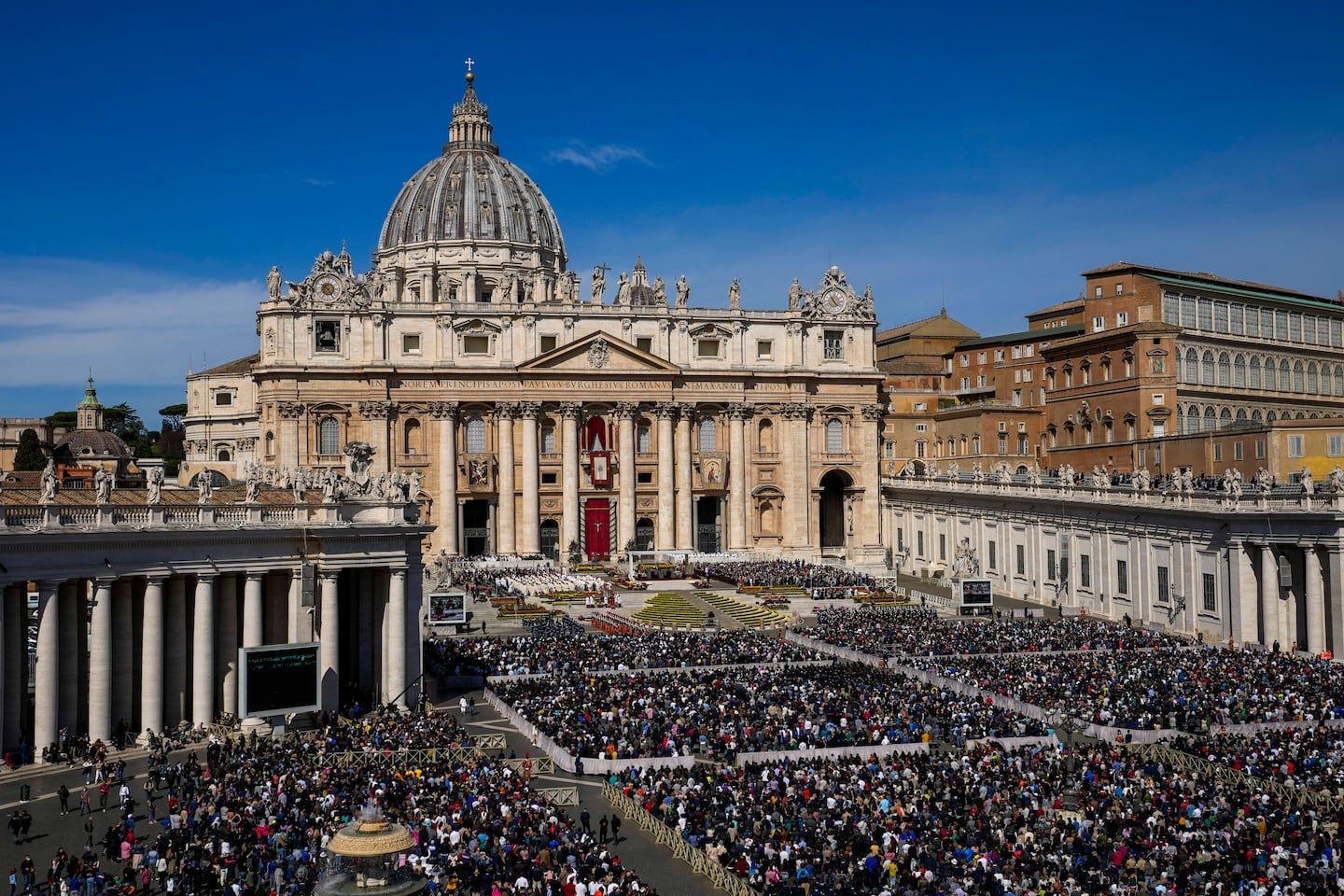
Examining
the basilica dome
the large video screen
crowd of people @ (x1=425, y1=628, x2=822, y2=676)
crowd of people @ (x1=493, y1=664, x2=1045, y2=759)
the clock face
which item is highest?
the basilica dome

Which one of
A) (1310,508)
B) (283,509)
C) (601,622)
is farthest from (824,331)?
(283,509)

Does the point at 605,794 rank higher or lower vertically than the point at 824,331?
lower

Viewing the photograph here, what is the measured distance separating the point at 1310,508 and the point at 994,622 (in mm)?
13845

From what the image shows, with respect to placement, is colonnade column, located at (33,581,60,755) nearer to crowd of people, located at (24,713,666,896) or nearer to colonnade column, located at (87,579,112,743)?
colonnade column, located at (87,579,112,743)

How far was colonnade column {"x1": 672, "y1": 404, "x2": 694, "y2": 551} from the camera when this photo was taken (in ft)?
310

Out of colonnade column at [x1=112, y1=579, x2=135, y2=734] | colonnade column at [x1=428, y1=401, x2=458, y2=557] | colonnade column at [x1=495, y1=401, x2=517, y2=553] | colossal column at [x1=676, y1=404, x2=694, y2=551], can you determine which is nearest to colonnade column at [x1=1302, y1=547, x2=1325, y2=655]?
colonnade column at [x1=112, y1=579, x2=135, y2=734]

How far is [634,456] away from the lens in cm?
9400

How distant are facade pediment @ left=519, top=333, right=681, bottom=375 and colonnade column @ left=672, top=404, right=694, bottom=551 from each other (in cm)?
377

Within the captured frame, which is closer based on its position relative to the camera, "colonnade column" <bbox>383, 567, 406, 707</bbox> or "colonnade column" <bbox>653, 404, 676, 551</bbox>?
"colonnade column" <bbox>383, 567, 406, 707</bbox>

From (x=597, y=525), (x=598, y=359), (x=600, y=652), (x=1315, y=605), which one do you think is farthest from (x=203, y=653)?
(x=597, y=525)

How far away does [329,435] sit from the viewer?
89875 mm

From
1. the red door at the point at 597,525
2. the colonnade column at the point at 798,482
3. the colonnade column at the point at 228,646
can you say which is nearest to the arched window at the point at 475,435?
the red door at the point at 597,525

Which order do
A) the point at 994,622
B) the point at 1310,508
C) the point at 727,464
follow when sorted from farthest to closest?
the point at 727,464, the point at 994,622, the point at 1310,508

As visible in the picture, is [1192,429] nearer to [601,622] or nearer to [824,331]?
[824,331]
